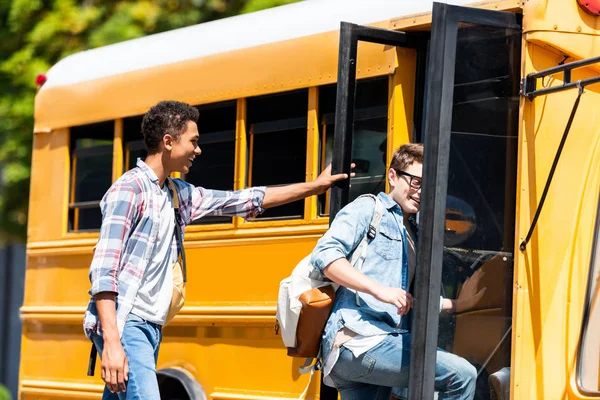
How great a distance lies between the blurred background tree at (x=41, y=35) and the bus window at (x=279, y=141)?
561cm

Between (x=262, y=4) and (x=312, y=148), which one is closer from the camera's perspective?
(x=312, y=148)

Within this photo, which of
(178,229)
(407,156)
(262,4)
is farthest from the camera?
(262,4)

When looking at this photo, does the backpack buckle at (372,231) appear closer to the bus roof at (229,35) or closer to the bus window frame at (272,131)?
the bus roof at (229,35)

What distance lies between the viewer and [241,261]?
21.3 ft

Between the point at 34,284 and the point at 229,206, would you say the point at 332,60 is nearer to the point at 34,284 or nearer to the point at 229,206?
the point at 229,206

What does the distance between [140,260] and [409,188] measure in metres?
1.09

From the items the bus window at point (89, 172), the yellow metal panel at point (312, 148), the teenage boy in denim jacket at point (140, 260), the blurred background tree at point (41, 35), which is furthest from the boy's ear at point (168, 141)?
the blurred background tree at point (41, 35)

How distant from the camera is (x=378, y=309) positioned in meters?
4.75

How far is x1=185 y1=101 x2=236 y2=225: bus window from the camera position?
21.9ft

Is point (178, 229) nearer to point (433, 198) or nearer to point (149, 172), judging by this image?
point (149, 172)

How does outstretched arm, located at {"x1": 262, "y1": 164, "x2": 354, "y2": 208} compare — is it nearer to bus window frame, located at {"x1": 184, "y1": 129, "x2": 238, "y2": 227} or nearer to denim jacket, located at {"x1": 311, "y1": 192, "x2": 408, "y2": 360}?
denim jacket, located at {"x1": 311, "y1": 192, "x2": 408, "y2": 360}

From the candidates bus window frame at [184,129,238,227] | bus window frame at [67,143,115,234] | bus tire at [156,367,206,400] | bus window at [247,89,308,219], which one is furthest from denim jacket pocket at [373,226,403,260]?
bus window frame at [67,143,115,234]

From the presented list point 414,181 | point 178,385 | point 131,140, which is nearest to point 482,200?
point 414,181

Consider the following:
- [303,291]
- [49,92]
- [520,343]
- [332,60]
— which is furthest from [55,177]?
[520,343]
